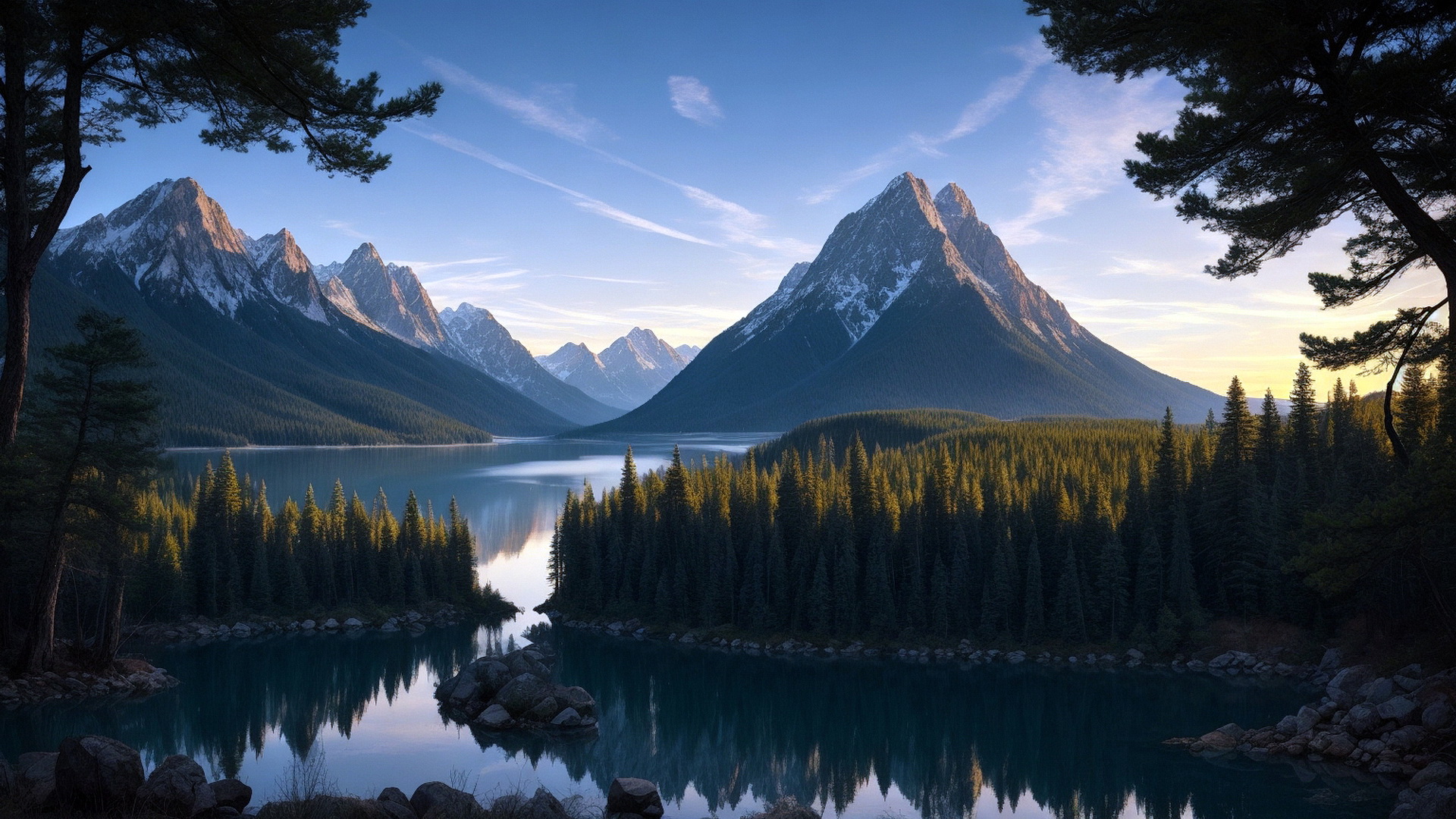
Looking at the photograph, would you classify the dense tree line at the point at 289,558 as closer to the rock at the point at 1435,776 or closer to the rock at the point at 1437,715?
the rock at the point at 1437,715

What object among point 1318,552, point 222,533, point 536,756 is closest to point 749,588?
point 536,756

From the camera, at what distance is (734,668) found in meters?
56.1

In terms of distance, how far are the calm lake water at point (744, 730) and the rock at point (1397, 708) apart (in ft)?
14.5

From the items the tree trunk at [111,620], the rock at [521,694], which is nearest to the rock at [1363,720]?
the rock at [521,694]

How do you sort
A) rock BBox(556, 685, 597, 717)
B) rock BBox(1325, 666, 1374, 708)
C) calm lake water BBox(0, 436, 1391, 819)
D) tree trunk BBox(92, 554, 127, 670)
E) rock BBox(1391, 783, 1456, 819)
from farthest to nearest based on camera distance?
rock BBox(556, 685, 597, 717) → rock BBox(1325, 666, 1374, 708) → tree trunk BBox(92, 554, 127, 670) → calm lake water BBox(0, 436, 1391, 819) → rock BBox(1391, 783, 1456, 819)

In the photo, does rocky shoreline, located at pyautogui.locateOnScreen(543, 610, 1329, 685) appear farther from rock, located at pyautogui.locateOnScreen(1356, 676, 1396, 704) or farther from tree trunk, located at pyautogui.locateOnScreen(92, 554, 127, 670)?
tree trunk, located at pyautogui.locateOnScreen(92, 554, 127, 670)

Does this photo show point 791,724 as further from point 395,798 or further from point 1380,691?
point 395,798

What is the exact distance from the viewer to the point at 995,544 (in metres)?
63.7

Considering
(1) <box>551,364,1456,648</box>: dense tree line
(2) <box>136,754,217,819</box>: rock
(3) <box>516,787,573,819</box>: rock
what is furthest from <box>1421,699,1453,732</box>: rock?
(2) <box>136,754,217,819</box>: rock

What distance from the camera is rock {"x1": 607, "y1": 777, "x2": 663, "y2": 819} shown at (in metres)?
27.1

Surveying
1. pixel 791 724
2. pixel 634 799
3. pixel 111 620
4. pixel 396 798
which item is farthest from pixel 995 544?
pixel 111 620

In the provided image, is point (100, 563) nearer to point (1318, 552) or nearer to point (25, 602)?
point (25, 602)

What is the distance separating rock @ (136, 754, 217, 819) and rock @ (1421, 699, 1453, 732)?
126 ft

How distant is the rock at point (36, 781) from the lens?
46.6ft
